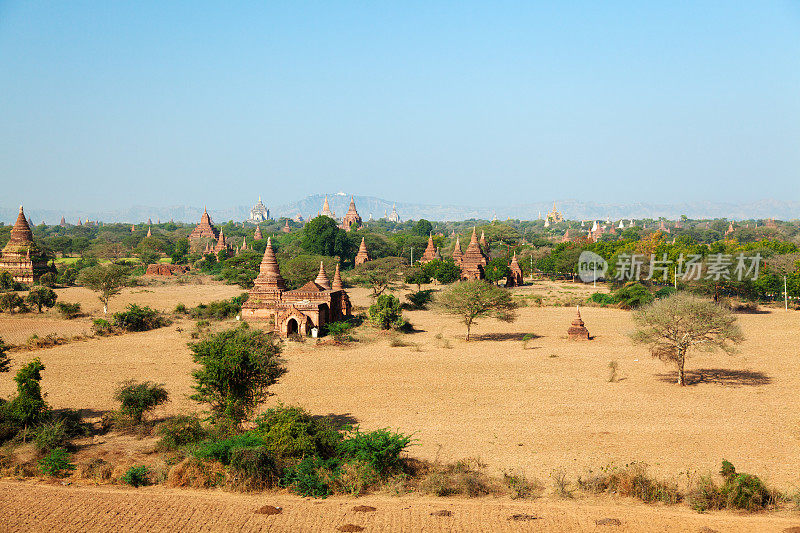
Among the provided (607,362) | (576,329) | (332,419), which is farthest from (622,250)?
(332,419)

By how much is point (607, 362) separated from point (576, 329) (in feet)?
21.5

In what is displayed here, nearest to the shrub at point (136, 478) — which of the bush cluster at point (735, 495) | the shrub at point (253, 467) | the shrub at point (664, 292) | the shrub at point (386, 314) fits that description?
the shrub at point (253, 467)

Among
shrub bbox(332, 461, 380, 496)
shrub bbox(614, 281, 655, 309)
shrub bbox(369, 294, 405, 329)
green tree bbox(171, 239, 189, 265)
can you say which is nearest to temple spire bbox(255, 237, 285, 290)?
shrub bbox(369, 294, 405, 329)

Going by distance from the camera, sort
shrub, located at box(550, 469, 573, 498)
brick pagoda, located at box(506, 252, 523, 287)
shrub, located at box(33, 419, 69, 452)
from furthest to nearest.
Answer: brick pagoda, located at box(506, 252, 523, 287) → shrub, located at box(33, 419, 69, 452) → shrub, located at box(550, 469, 573, 498)

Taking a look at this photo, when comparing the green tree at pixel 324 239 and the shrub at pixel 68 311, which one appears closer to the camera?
the shrub at pixel 68 311

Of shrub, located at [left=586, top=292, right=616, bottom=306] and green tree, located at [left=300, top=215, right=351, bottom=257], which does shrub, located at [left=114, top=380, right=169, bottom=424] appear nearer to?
shrub, located at [left=586, top=292, right=616, bottom=306]

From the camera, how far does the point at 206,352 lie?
17.8 metres

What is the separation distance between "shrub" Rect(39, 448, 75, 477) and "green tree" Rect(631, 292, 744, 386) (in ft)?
65.5

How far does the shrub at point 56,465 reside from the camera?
14250 millimetres

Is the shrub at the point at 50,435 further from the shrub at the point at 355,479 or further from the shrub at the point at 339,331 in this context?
the shrub at the point at 339,331

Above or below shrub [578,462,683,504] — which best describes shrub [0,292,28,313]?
above

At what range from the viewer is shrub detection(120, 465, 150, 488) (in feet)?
45.5

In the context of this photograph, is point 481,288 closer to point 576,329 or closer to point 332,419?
point 576,329

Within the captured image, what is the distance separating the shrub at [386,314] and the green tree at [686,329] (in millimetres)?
14747
